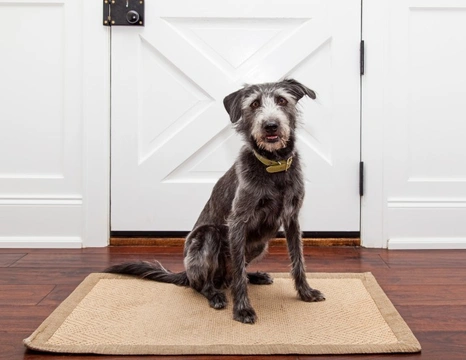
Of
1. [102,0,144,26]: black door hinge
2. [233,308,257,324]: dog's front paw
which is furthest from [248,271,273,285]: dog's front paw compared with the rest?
[102,0,144,26]: black door hinge

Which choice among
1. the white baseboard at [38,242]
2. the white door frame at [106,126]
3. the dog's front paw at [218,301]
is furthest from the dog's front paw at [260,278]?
the white baseboard at [38,242]

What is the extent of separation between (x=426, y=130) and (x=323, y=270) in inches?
44.4


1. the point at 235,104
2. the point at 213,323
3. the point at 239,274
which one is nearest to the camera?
the point at 213,323

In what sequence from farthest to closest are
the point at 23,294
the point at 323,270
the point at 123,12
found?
the point at 123,12 → the point at 323,270 → the point at 23,294

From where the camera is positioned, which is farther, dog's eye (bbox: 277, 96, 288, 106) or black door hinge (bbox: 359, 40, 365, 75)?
black door hinge (bbox: 359, 40, 365, 75)

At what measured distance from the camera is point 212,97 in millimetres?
3104

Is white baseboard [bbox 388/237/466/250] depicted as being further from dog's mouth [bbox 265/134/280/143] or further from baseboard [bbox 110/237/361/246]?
dog's mouth [bbox 265/134/280/143]

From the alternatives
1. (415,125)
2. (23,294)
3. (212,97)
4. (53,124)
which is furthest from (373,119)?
(23,294)

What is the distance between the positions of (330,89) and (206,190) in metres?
0.96

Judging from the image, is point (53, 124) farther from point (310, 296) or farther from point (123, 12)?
point (310, 296)

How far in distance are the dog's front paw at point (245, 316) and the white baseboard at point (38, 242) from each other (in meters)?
1.51

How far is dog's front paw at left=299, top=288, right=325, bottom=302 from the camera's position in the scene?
213 cm

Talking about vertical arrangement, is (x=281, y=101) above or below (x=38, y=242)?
above

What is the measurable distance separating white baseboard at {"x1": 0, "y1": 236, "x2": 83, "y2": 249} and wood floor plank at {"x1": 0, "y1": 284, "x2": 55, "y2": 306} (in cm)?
76
